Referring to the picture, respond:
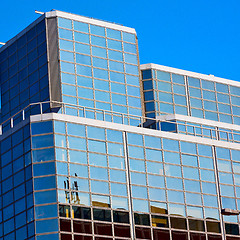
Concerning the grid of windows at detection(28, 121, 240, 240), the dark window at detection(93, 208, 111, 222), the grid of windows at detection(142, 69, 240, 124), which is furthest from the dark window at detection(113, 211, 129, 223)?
the grid of windows at detection(142, 69, 240, 124)

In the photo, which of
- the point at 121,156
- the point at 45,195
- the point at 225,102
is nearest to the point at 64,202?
the point at 45,195

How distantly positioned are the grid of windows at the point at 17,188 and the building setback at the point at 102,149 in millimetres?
104

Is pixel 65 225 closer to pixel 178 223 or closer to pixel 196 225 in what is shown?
pixel 178 223

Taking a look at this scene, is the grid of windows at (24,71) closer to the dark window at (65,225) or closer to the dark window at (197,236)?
the dark window at (65,225)

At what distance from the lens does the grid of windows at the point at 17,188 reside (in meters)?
76.6

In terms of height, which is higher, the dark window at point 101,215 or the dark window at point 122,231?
the dark window at point 101,215

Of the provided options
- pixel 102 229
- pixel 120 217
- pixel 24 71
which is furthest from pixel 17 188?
pixel 24 71

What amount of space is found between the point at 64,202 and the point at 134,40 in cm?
2963

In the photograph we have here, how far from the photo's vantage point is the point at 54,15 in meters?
95.6

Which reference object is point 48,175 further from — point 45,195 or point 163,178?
point 163,178

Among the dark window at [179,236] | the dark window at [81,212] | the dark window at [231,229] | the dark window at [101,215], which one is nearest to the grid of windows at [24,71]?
the dark window at [101,215]

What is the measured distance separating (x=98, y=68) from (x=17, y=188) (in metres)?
21.6

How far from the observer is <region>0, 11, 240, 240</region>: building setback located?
76812 mm

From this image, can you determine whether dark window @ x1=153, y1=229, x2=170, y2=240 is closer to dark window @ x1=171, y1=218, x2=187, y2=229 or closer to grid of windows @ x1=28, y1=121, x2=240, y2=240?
grid of windows @ x1=28, y1=121, x2=240, y2=240
